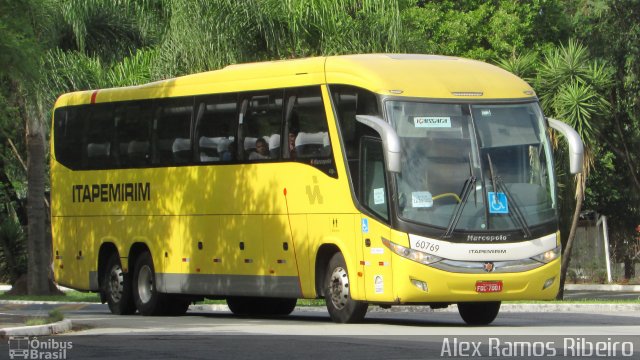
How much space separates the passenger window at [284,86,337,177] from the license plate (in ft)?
8.80

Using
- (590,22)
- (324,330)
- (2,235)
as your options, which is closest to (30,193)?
(2,235)

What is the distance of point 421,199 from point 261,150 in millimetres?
3728

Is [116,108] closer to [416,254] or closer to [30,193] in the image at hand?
[416,254]

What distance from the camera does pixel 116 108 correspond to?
25.3 meters

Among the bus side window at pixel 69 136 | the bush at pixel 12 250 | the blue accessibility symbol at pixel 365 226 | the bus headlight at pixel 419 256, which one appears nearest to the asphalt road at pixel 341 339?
Result: the bus headlight at pixel 419 256

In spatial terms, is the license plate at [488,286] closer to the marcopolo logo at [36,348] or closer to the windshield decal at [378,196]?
the windshield decal at [378,196]

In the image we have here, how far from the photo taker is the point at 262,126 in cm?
2169

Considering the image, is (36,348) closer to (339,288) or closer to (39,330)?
(39,330)

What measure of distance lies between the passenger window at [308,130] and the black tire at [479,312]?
2.83m

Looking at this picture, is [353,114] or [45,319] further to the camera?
[353,114]

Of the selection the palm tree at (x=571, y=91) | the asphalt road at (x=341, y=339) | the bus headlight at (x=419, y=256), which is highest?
the palm tree at (x=571, y=91)

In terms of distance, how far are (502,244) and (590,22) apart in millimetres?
23210

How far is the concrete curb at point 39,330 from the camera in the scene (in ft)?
54.4

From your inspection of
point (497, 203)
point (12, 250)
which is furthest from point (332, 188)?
point (12, 250)
